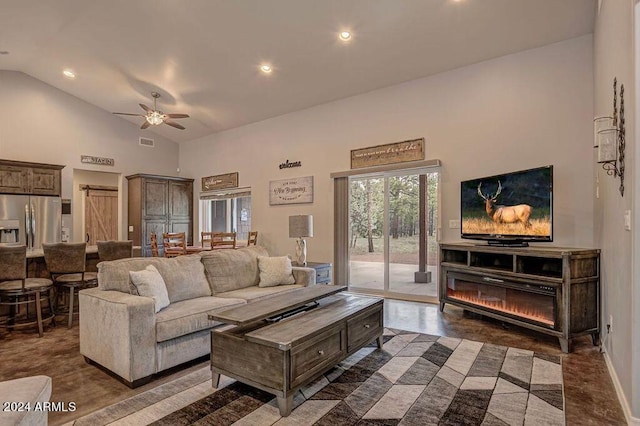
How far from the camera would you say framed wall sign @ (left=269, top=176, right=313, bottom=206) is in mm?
6519

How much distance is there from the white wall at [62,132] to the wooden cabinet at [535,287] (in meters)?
7.30

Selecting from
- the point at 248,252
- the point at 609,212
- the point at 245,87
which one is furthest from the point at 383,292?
the point at 245,87

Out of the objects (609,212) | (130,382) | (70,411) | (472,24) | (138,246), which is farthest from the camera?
(138,246)

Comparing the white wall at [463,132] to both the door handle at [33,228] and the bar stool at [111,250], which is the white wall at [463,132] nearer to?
the bar stool at [111,250]

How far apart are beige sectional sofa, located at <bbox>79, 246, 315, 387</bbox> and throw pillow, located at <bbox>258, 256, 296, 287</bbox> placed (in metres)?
0.25

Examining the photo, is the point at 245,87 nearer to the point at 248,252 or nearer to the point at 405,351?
the point at 248,252

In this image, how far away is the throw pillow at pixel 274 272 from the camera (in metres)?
4.12

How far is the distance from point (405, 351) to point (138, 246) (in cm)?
653

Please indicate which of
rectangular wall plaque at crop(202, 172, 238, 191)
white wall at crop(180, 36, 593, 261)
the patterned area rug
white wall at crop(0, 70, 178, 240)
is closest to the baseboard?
the patterned area rug

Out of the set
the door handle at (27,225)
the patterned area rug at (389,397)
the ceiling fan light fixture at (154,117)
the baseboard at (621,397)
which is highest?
the ceiling fan light fixture at (154,117)

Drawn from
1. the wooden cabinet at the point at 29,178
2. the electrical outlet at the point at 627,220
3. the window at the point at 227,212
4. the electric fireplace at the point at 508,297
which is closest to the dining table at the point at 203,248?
the window at the point at 227,212

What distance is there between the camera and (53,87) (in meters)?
7.03

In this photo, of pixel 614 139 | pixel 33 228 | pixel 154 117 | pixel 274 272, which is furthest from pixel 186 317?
pixel 33 228

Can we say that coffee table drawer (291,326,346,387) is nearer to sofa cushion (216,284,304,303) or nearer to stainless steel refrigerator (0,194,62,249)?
sofa cushion (216,284,304,303)
